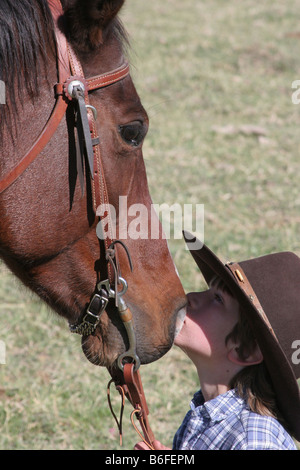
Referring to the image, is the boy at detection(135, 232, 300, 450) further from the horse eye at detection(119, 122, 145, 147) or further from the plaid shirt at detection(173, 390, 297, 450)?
the horse eye at detection(119, 122, 145, 147)

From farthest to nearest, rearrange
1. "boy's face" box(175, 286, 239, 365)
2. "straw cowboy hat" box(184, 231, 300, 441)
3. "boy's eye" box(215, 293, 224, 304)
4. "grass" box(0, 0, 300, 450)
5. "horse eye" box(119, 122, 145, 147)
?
"grass" box(0, 0, 300, 450) → "boy's eye" box(215, 293, 224, 304) → "boy's face" box(175, 286, 239, 365) → "straw cowboy hat" box(184, 231, 300, 441) → "horse eye" box(119, 122, 145, 147)

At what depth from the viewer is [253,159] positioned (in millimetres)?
6504

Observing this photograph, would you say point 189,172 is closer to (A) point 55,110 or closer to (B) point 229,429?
(B) point 229,429

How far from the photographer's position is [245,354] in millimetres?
2488

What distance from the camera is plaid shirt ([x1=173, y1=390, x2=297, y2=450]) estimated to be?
2.29 metres

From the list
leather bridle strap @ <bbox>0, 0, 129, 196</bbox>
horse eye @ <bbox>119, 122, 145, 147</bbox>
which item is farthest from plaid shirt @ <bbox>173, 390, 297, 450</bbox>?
leather bridle strap @ <bbox>0, 0, 129, 196</bbox>

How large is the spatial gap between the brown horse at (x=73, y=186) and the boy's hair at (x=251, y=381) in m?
0.36

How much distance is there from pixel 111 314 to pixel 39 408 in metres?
1.49

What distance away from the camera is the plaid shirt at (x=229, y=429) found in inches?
90.0

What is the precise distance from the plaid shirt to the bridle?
448 millimetres

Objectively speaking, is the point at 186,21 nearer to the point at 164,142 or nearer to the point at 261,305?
the point at 164,142

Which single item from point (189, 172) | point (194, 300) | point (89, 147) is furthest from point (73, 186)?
point (189, 172)

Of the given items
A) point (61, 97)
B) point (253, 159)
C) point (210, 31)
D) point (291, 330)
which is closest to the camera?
point (61, 97)

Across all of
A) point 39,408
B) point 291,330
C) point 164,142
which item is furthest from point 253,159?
point 291,330
